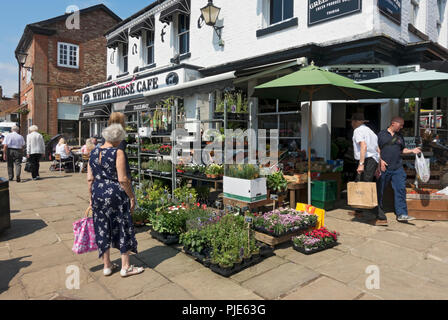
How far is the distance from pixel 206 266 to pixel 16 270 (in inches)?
93.0

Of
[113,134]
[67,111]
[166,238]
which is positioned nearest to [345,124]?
[166,238]

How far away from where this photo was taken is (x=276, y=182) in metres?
5.56

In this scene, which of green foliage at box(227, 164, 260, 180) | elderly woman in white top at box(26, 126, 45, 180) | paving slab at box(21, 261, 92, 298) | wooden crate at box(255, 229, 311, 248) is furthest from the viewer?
elderly woman in white top at box(26, 126, 45, 180)

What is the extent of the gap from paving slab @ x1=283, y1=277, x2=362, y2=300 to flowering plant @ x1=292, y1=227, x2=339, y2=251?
85 cm

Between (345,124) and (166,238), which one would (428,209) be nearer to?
(345,124)

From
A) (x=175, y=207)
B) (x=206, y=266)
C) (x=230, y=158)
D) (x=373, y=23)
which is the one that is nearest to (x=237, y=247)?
(x=206, y=266)

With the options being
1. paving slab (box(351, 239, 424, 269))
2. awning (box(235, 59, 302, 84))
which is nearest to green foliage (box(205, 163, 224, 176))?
awning (box(235, 59, 302, 84))

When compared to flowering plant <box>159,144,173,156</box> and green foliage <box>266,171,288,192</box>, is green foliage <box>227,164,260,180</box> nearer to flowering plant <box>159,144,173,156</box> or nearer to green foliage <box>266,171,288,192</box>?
green foliage <box>266,171,288,192</box>

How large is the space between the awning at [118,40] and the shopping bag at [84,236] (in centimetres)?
1428

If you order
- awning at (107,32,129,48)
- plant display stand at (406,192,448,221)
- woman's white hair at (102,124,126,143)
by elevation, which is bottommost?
plant display stand at (406,192,448,221)

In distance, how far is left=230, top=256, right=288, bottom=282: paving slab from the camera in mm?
3581

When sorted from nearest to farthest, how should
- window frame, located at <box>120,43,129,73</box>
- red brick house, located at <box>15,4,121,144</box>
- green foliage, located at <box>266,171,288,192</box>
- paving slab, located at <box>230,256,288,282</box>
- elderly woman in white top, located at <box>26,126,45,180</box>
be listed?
paving slab, located at <box>230,256,288,282</box>, green foliage, located at <box>266,171,288,192</box>, elderly woman in white top, located at <box>26,126,45,180</box>, window frame, located at <box>120,43,129,73</box>, red brick house, located at <box>15,4,121,144</box>

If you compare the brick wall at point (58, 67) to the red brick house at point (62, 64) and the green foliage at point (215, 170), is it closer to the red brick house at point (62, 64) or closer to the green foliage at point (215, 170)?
the red brick house at point (62, 64)

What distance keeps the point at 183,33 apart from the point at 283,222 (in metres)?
10.3
